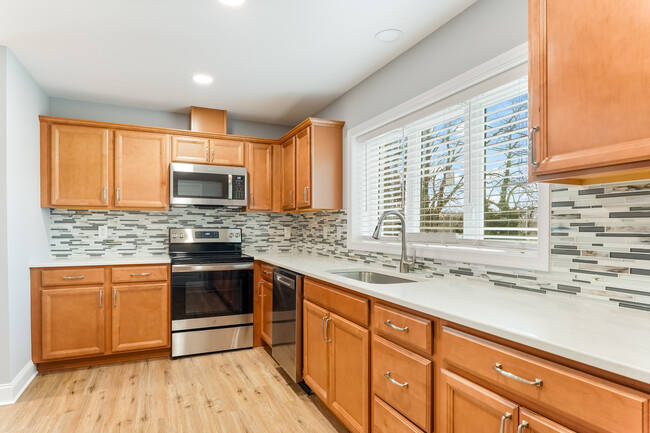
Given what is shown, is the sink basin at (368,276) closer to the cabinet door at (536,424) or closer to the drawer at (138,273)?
the cabinet door at (536,424)

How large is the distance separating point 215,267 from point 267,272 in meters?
0.48

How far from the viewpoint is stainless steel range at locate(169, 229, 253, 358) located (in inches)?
130

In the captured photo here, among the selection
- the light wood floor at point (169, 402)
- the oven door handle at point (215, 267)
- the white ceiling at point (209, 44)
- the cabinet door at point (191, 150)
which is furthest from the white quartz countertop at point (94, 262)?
the white ceiling at point (209, 44)

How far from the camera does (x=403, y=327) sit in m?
1.60

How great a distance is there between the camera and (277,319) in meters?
2.99

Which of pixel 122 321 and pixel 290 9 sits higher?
pixel 290 9

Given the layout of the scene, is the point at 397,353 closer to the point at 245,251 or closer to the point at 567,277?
the point at 567,277

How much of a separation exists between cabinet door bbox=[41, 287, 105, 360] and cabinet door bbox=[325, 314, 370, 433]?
2.11 metres

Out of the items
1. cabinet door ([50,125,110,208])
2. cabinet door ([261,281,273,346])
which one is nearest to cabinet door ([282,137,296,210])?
cabinet door ([261,281,273,346])

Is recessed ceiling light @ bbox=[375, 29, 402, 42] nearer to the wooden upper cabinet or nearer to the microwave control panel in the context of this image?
the wooden upper cabinet

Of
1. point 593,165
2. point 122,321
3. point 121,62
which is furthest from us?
point 122,321

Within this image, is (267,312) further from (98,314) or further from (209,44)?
(209,44)

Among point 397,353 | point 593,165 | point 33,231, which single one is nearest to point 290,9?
point 593,165

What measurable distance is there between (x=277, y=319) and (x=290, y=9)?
217cm
